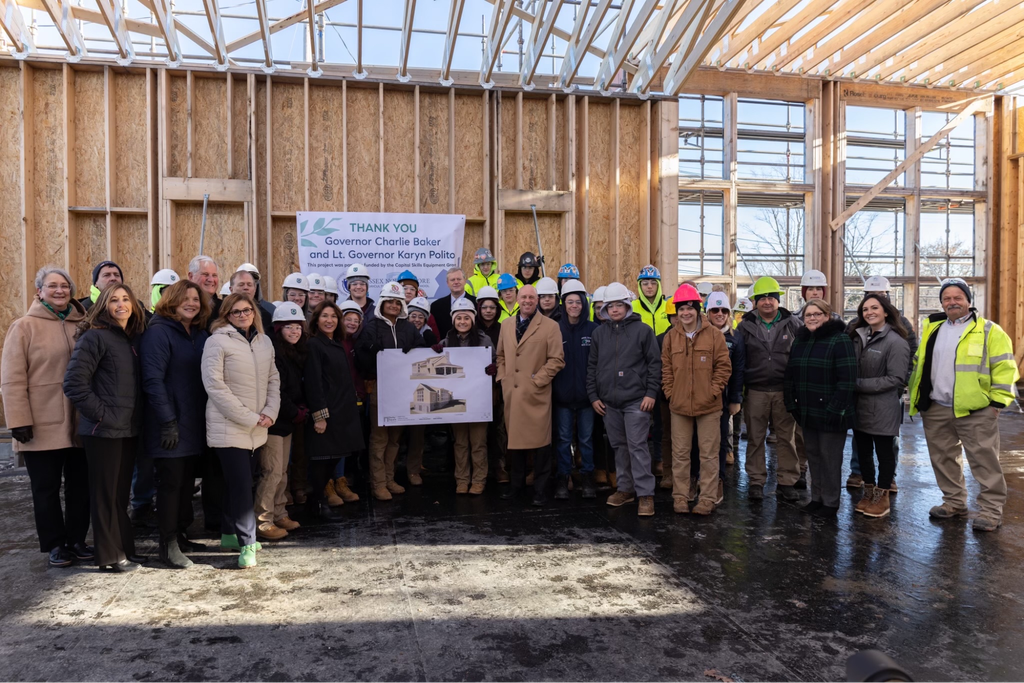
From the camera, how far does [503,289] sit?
7.04 metres

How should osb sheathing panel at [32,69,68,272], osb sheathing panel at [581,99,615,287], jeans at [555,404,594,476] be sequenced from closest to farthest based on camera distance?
jeans at [555,404,594,476] < osb sheathing panel at [32,69,68,272] < osb sheathing panel at [581,99,615,287]

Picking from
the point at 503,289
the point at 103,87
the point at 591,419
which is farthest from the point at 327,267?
the point at 591,419

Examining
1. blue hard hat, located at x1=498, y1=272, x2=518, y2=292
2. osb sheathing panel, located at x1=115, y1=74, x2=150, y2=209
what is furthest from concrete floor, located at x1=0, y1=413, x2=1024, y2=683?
osb sheathing panel, located at x1=115, y1=74, x2=150, y2=209

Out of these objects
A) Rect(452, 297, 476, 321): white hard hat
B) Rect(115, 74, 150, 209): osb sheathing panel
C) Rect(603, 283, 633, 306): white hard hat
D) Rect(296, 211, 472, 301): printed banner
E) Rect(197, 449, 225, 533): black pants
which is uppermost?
Rect(115, 74, 150, 209): osb sheathing panel

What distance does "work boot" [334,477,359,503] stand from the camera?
5938 millimetres

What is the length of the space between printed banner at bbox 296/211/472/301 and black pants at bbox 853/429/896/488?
17.7 feet

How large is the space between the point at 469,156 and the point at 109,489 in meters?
6.97

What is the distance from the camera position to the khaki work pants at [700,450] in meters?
5.51

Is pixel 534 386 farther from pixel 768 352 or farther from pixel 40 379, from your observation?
pixel 40 379

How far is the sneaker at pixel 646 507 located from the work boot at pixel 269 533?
2784mm

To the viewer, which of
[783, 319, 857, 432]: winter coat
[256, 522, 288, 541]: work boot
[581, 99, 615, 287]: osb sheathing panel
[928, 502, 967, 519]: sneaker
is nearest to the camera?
[256, 522, 288, 541]: work boot

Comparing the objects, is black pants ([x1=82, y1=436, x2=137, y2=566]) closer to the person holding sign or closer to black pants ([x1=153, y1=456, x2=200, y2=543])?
black pants ([x1=153, y1=456, x2=200, y2=543])

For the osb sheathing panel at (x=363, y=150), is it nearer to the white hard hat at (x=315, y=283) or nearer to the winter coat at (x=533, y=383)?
the white hard hat at (x=315, y=283)

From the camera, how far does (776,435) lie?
605 cm
